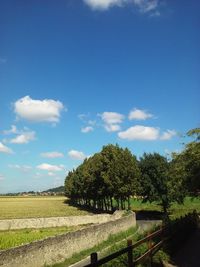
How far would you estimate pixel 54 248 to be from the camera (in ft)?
83.2

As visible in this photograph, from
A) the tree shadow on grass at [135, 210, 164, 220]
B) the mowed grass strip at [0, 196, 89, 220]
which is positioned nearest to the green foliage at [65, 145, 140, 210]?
the tree shadow on grass at [135, 210, 164, 220]

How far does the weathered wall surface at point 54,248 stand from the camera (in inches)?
825

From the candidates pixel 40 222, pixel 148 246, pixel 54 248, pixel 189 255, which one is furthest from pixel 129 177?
pixel 148 246

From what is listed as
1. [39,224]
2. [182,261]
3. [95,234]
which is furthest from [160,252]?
[39,224]

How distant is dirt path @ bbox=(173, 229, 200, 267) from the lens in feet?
55.4

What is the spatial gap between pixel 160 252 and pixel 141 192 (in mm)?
53179

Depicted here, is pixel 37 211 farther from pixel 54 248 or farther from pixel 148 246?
pixel 148 246

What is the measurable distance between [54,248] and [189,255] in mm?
9462

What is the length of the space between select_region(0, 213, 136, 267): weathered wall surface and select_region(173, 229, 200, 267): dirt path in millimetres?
7933

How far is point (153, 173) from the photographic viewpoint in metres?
71.6

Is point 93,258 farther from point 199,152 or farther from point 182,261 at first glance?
A: point 199,152

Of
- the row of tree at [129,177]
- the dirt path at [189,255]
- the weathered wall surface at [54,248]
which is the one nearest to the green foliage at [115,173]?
the row of tree at [129,177]

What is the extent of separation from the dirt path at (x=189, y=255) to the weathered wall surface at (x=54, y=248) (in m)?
7.93

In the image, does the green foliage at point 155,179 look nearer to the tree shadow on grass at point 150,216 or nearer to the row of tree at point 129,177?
the row of tree at point 129,177
